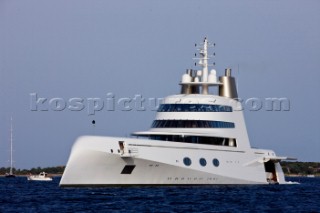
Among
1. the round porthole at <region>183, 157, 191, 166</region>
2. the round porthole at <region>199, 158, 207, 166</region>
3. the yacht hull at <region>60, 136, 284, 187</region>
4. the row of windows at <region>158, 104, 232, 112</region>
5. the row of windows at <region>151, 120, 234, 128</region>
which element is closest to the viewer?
the yacht hull at <region>60, 136, 284, 187</region>

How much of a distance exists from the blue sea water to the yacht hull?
2.46 ft

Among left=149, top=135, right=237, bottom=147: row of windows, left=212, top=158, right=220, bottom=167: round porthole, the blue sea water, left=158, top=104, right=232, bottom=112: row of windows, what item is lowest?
the blue sea water

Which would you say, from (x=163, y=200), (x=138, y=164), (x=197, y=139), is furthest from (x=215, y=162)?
(x=163, y=200)

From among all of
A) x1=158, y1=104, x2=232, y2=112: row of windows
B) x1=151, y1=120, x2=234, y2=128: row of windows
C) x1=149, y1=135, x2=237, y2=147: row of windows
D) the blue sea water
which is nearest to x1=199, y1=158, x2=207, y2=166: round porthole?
the blue sea water

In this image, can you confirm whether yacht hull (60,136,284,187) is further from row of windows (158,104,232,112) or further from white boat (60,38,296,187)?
row of windows (158,104,232,112)

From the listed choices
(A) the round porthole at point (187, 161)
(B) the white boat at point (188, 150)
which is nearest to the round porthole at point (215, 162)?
(B) the white boat at point (188, 150)

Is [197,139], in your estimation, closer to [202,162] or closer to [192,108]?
[192,108]

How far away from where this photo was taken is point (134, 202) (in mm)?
59594

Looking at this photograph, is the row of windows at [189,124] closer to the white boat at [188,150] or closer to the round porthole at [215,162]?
the white boat at [188,150]

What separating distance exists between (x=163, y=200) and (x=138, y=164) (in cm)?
769

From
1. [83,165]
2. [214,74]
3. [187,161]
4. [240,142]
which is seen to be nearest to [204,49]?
[214,74]

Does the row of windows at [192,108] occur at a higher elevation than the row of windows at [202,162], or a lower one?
higher

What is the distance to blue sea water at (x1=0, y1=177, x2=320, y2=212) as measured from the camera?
5688cm

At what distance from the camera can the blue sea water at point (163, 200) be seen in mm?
56884
